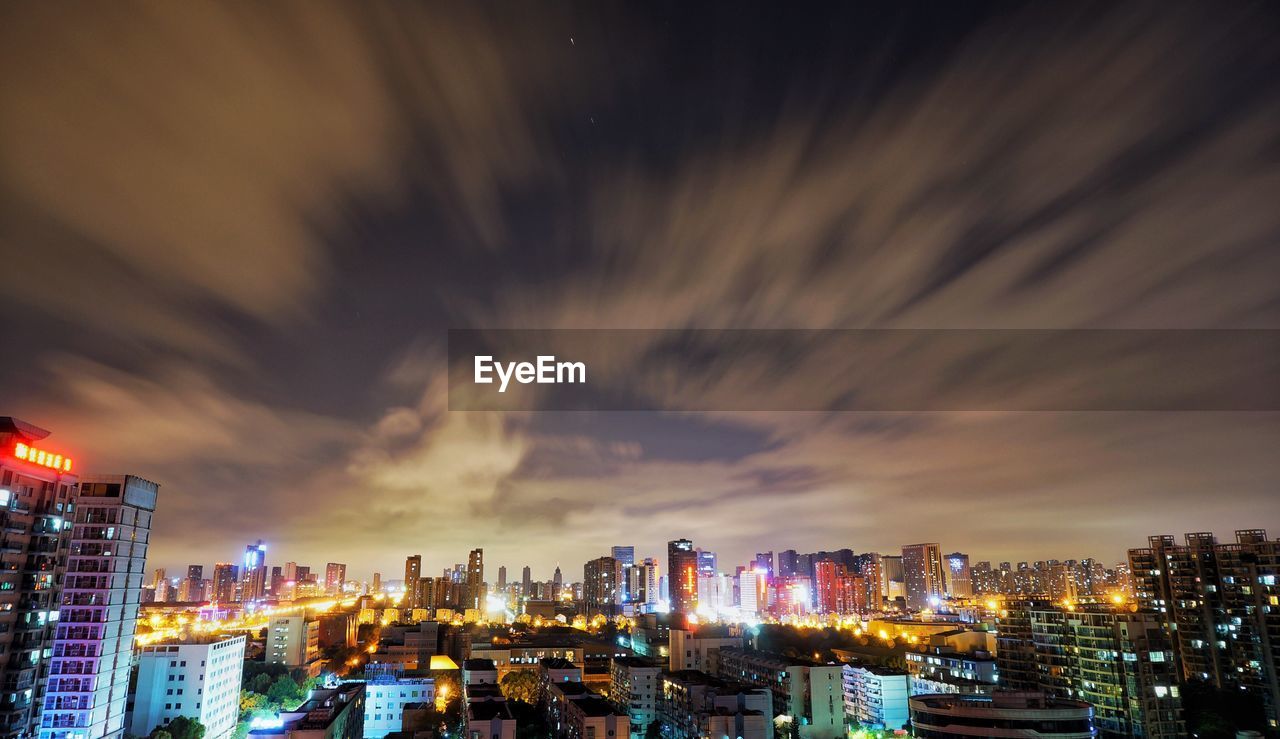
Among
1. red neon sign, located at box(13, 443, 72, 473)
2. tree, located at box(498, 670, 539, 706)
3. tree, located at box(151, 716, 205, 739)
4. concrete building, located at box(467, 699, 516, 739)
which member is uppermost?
red neon sign, located at box(13, 443, 72, 473)

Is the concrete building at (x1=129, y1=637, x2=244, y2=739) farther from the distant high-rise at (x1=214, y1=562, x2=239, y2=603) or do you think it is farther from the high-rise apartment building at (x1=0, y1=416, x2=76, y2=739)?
the distant high-rise at (x1=214, y1=562, x2=239, y2=603)

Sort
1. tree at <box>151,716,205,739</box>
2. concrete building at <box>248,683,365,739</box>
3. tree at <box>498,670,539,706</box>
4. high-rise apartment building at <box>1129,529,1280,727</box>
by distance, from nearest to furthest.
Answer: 1. concrete building at <box>248,683,365,739</box>
2. tree at <box>151,716,205,739</box>
3. high-rise apartment building at <box>1129,529,1280,727</box>
4. tree at <box>498,670,539,706</box>

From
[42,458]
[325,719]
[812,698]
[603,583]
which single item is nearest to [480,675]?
[325,719]

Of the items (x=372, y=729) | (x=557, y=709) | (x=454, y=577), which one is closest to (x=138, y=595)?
(x=372, y=729)

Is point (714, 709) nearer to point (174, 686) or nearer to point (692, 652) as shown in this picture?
point (692, 652)

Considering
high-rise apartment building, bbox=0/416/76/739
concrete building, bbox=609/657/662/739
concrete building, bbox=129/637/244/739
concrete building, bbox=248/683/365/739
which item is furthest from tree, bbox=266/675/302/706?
concrete building, bbox=609/657/662/739
